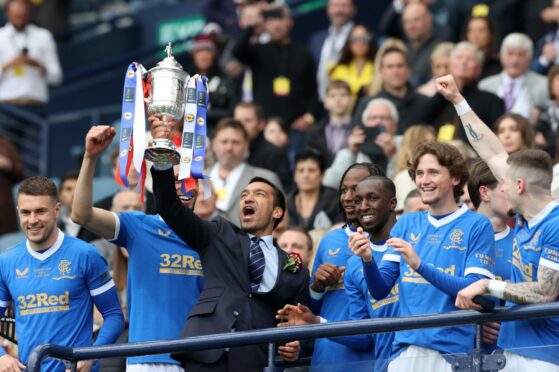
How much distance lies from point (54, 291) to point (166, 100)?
1.58 metres

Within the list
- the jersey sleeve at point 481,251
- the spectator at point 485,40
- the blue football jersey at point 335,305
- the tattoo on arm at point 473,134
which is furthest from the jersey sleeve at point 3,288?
the spectator at point 485,40

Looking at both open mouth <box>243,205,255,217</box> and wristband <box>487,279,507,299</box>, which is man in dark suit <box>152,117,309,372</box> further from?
wristband <box>487,279,507,299</box>

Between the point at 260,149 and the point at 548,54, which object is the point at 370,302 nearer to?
the point at 260,149

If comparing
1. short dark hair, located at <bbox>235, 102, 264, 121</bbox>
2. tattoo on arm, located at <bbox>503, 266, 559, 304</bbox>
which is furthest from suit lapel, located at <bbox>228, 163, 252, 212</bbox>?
tattoo on arm, located at <bbox>503, 266, 559, 304</bbox>

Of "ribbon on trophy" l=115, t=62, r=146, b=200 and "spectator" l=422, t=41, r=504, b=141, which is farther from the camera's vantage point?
"spectator" l=422, t=41, r=504, b=141

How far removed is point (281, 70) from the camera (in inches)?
593

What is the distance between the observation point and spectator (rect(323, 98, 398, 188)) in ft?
38.5

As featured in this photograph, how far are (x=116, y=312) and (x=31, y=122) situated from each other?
8.25 meters

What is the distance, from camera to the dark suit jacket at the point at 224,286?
26.5 ft

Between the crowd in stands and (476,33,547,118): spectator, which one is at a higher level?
(476,33,547,118): spectator

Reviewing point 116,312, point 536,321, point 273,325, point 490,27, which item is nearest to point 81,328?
point 116,312

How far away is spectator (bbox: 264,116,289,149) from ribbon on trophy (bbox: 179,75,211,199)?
5.43m

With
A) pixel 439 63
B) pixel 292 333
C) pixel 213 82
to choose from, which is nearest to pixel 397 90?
pixel 439 63

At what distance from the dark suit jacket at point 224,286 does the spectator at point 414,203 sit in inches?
49.4
